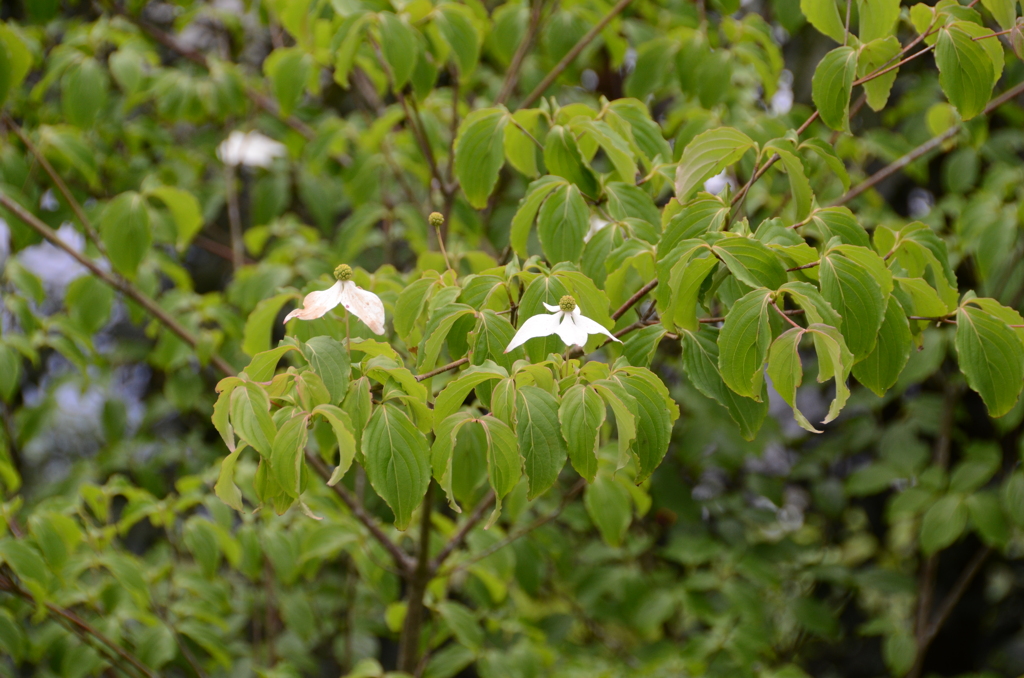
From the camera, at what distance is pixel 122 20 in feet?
7.06

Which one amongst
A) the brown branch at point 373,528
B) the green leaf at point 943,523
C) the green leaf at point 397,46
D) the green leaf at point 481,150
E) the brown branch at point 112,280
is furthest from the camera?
the green leaf at point 943,523

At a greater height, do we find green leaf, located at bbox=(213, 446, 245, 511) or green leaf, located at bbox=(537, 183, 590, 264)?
green leaf, located at bbox=(537, 183, 590, 264)

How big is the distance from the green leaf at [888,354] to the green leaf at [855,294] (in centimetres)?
5

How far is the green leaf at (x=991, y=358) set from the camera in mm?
885

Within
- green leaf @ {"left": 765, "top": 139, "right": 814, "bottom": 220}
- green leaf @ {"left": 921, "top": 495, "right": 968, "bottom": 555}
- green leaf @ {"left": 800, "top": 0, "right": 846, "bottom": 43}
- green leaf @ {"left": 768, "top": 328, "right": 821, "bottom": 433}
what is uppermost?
green leaf @ {"left": 800, "top": 0, "right": 846, "bottom": 43}

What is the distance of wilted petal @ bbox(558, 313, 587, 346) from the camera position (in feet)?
2.52

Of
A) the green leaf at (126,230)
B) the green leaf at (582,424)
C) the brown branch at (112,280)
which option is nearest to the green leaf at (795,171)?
the green leaf at (582,424)

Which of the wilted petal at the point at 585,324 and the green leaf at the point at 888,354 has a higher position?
the wilted petal at the point at 585,324

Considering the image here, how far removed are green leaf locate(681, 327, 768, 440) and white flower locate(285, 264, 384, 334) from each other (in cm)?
36

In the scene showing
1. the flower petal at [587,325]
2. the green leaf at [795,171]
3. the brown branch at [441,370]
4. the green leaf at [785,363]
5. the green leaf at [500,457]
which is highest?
the green leaf at [795,171]

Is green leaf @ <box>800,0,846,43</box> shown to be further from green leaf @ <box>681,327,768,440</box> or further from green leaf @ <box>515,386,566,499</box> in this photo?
green leaf @ <box>515,386,566,499</box>

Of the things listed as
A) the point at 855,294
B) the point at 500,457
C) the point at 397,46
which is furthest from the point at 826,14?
the point at 500,457

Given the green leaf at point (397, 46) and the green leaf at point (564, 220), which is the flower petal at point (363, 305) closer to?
the green leaf at point (564, 220)

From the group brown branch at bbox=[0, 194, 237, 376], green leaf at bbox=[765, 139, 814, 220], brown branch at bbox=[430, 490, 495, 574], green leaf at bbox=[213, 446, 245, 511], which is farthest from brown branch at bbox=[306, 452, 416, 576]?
green leaf at bbox=[765, 139, 814, 220]
